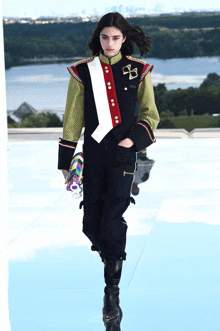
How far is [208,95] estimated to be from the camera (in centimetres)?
1271

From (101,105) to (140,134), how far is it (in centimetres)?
27

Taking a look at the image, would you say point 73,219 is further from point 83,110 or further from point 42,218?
point 83,110

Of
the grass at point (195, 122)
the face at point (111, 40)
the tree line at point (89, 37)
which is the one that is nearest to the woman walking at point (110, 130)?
the face at point (111, 40)

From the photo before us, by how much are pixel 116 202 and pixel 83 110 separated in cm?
58

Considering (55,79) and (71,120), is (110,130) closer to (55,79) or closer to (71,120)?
(71,120)

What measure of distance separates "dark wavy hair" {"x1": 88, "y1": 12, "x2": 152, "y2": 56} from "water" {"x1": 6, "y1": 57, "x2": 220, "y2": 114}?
9.54 m

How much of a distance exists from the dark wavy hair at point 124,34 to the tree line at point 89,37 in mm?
9991

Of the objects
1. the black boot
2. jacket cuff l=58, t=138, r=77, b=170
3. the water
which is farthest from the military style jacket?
the water

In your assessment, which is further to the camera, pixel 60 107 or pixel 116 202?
pixel 60 107

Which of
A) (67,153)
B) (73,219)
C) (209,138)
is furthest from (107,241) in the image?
(209,138)

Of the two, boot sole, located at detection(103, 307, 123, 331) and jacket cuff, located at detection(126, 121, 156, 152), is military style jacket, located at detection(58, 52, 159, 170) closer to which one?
jacket cuff, located at detection(126, 121, 156, 152)

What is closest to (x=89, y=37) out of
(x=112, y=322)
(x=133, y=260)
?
(x=133, y=260)

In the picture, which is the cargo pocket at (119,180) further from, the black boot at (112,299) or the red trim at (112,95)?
the black boot at (112,299)

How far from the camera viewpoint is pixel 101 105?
319cm
